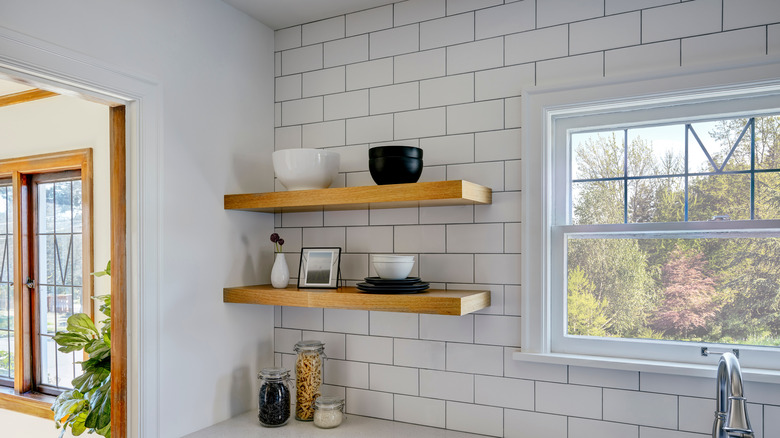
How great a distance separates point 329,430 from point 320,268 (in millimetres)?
594

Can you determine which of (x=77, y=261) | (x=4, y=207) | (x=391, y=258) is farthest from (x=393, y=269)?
(x=4, y=207)

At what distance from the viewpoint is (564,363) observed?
182 centimetres

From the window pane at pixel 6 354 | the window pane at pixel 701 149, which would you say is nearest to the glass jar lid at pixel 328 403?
the window pane at pixel 701 149

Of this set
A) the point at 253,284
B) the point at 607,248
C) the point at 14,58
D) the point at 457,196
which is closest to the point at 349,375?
the point at 253,284

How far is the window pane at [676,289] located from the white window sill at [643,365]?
96 mm

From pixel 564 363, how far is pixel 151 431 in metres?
1.38

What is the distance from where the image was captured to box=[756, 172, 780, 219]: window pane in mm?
1659

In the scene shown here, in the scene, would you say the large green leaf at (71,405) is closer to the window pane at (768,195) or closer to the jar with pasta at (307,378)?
the jar with pasta at (307,378)

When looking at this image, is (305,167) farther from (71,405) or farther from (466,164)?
(71,405)

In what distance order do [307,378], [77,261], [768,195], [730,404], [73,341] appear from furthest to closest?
1. [77,261]
2. [73,341]
3. [307,378]
4. [768,195]
5. [730,404]

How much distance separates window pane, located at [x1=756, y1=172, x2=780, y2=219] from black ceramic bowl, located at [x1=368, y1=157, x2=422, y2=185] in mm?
1049

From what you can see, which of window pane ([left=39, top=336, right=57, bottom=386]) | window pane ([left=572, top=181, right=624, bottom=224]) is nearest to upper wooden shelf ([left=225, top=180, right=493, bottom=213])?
window pane ([left=572, top=181, right=624, bottom=224])

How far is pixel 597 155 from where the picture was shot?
1.91 meters

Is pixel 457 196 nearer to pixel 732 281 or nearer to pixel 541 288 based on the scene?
pixel 541 288
